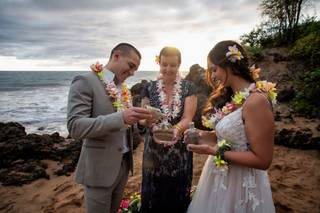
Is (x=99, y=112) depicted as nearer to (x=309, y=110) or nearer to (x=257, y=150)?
(x=257, y=150)

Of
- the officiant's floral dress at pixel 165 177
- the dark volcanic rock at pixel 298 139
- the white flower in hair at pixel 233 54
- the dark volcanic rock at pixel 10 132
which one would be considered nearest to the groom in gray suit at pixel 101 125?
the officiant's floral dress at pixel 165 177

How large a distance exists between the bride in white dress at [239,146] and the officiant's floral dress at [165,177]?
0.59 m

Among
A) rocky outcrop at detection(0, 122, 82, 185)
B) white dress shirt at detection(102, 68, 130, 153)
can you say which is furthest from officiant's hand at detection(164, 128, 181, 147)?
rocky outcrop at detection(0, 122, 82, 185)

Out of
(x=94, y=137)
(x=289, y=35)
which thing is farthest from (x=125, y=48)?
(x=289, y=35)

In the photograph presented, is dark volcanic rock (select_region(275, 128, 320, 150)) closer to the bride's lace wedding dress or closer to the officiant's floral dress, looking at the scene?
the officiant's floral dress

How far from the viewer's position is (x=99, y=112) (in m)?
2.77

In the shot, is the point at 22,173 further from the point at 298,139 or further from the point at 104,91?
the point at 298,139

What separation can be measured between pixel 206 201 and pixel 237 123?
86 centimetres

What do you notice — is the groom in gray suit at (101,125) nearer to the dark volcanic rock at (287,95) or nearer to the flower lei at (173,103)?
the flower lei at (173,103)

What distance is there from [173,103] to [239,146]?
52.1 inches

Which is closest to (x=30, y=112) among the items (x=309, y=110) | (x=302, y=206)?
(x=309, y=110)

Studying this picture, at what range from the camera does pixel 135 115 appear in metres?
2.44

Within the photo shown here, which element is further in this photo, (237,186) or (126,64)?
(126,64)

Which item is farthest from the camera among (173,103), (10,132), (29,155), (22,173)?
(10,132)
